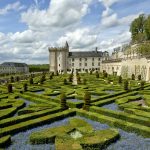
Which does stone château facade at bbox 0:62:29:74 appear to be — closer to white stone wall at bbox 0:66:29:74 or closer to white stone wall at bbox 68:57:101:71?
white stone wall at bbox 0:66:29:74

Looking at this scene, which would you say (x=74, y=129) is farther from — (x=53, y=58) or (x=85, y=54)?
(x=85, y=54)

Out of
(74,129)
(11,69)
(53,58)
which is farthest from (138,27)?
(11,69)

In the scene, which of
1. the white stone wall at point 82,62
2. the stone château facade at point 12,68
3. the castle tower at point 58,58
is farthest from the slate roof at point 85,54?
the stone château facade at point 12,68

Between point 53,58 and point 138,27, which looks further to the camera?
point 53,58

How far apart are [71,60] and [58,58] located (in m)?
5.20

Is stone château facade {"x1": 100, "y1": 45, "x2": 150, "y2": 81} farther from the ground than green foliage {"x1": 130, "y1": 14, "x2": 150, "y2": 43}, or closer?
closer

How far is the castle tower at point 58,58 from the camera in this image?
336ft

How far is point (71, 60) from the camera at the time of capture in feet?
339

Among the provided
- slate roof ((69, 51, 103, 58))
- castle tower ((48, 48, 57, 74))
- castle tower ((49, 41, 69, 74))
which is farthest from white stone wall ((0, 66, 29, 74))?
slate roof ((69, 51, 103, 58))

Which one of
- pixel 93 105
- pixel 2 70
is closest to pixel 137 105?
pixel 93 105

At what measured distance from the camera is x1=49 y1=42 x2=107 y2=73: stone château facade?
10263 centimetres

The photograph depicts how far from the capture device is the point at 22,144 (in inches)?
510

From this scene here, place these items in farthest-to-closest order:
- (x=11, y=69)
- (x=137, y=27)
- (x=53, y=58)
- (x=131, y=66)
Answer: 1. (x=11, y=69)
2. (x=53, y=58)
3. (x=137, y=27)
4. (x=131, y=66)

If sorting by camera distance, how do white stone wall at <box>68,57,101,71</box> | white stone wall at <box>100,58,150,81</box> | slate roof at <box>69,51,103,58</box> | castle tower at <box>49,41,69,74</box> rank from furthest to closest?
slate roof at <box>69,51,103,58</box> → white stone wall at <box>68,57,101,71</box> → castle tower at <box>49,41,69,74</box> → white stone wall at <box>100,58,150,81</box>
